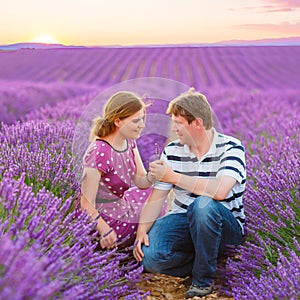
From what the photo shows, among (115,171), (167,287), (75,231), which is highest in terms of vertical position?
(115,171)

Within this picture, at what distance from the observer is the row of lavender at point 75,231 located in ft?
5.72

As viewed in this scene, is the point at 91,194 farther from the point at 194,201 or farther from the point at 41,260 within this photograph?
the point at 41,260

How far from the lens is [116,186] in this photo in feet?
9.51

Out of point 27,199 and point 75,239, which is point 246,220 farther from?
point 27,199

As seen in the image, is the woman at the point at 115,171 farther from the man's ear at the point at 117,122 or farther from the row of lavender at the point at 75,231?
the row of lavender at the point at 75,231

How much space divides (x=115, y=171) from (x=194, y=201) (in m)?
0.42

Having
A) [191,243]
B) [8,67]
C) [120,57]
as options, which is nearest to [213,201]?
[191,243]

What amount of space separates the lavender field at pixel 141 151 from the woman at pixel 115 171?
0.39ft

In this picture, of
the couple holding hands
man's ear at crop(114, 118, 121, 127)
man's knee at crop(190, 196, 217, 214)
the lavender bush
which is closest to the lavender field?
the lavender bush

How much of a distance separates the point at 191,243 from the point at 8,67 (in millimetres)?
7192

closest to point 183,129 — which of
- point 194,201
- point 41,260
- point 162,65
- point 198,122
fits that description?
point 198,122

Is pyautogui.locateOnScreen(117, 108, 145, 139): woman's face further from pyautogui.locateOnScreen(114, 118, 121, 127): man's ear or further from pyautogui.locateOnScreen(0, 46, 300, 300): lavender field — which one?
pyautogui.locateOnScreen(0, 46, 300, 300): lavender field

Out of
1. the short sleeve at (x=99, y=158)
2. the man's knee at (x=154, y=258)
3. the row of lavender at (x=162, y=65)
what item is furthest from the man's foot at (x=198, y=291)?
the row of lavender at (x=162, y=65)

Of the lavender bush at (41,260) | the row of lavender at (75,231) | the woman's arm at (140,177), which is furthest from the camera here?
the woman's arm at (140,177)
